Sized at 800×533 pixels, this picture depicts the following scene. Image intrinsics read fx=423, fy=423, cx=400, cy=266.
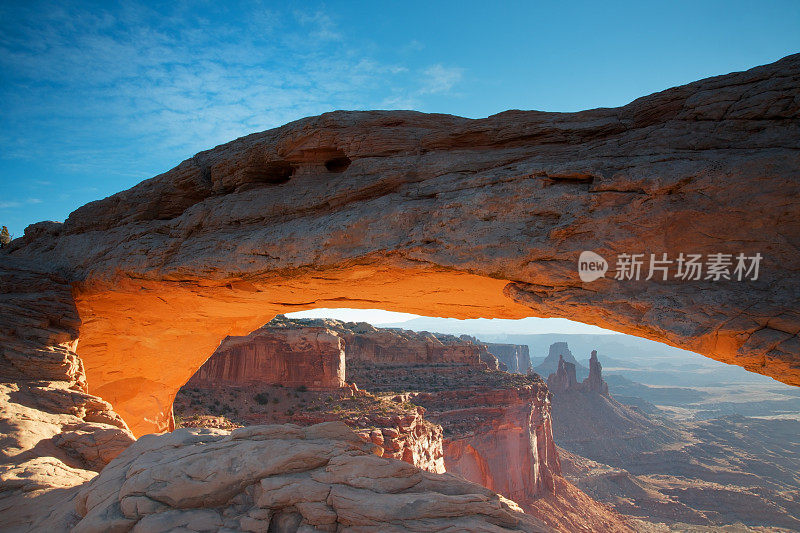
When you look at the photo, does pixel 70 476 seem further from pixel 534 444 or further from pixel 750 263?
pixel 534 444

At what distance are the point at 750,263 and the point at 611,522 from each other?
128ft

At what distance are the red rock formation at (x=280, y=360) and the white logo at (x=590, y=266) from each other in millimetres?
31414

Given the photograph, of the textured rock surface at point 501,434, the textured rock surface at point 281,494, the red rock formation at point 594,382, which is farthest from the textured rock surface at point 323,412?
the red rock formation at point 594,382

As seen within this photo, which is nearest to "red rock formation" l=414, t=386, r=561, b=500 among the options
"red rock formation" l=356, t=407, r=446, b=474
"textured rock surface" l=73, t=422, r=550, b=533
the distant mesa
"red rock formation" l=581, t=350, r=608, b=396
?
"red rock formation" l=356, t=407, r=446, b=474

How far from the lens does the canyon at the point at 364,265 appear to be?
5.19 m

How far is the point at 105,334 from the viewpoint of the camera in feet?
41.0

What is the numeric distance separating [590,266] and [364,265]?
150 inches

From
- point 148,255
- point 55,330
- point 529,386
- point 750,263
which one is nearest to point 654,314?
point 750,263

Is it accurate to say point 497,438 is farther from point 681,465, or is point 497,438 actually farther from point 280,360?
point 681,465

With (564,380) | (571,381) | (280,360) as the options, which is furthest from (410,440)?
(571,381)

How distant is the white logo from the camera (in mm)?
6145

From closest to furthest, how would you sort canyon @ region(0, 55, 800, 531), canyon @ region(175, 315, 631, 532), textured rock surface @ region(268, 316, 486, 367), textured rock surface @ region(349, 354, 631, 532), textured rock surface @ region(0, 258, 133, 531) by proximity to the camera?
canyon @ region(0, 55, 800, 531) → textured rock surface @ region(0, 258, 133, 531) → canyon @ region(175, 315, 631, 532) → textured rock surface @ region(349, 354, 631, 532) → textured rock surface @ region(268, 316, 486, 367)

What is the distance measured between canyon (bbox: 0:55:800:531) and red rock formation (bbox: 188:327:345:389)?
2247 centimetres

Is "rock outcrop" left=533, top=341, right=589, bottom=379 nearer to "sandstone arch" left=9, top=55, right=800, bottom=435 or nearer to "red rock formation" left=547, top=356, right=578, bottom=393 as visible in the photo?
"red rock formation" left=547, top=356, right=578, bottom=393
